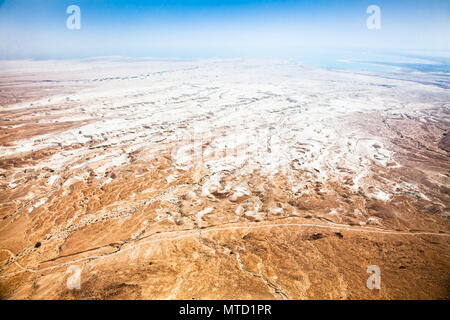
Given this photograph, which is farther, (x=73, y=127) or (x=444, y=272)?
(x=73, y=127)

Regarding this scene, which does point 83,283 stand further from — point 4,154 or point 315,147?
point 315,147

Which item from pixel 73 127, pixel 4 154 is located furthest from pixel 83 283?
pixel 73 127

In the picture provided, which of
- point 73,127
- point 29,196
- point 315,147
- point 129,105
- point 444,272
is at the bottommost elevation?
point 444,272

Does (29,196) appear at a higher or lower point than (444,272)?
higher

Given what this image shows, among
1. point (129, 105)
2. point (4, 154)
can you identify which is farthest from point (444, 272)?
point (129, 105)

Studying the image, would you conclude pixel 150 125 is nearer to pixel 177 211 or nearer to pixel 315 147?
pixel 177 211

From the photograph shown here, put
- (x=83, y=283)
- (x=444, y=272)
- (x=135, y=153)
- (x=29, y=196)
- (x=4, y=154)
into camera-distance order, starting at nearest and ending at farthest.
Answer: (x=83, y=283) → (x=444, y=272) → (x=29, y=196) → (x=4, y=154) → (x=135, y=153)
